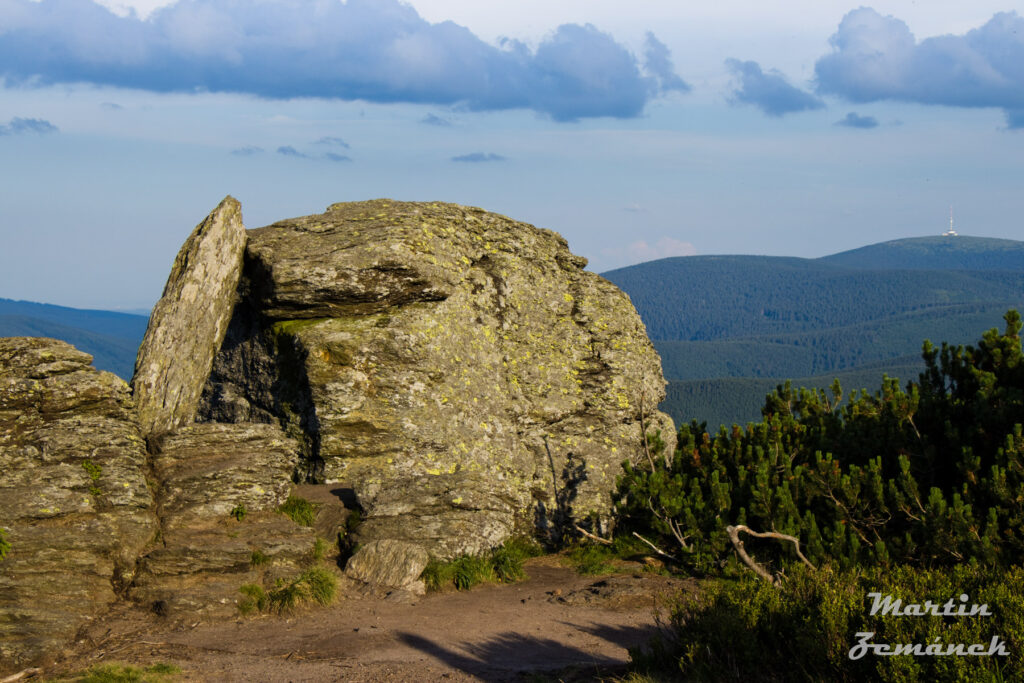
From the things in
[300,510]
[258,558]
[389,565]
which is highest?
[300,510]

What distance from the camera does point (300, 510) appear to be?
17.3 metres

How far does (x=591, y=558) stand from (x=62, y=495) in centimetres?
948

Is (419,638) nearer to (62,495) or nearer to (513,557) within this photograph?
(513,557)

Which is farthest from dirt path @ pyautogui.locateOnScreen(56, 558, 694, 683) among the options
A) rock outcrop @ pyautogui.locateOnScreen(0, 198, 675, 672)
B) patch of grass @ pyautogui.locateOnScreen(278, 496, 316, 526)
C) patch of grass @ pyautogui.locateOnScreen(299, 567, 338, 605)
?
patch of grass @ pyautogui.locateOnScreen(278, 496, 316, 526)

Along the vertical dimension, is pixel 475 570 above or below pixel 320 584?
below

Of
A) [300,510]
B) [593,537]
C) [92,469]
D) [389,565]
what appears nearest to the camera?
[92,469]

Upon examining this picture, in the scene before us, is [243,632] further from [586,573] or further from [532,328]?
[532,328]

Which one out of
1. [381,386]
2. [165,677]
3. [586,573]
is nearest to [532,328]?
[381,386]

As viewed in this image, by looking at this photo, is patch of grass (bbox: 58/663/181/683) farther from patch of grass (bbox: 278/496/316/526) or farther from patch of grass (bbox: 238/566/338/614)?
patch of grass (bbox: 278/496/316/526)

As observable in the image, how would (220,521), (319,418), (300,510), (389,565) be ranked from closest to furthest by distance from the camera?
(389,565) → (220,521) → (300,510) → (319,418)

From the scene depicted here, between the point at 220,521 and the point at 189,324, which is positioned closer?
the point at 220,521

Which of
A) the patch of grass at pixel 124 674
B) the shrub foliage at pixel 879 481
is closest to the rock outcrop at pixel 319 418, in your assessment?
the patch of grass at pixel 124 674

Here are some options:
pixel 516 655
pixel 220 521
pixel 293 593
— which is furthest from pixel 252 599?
pixel 516 655

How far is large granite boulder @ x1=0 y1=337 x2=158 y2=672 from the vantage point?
13.2 meters
